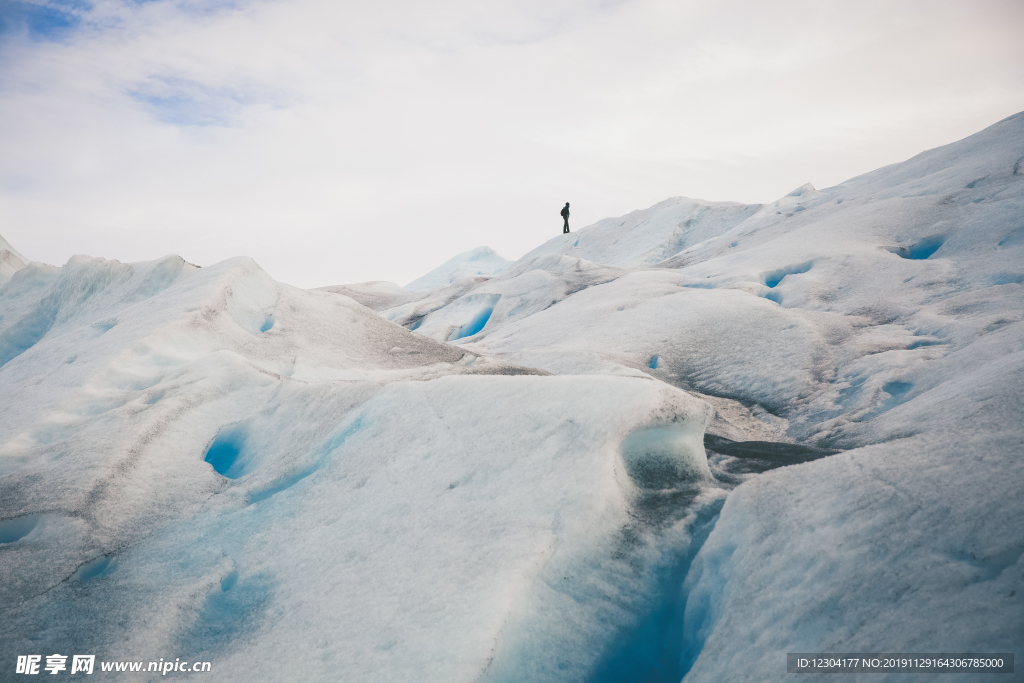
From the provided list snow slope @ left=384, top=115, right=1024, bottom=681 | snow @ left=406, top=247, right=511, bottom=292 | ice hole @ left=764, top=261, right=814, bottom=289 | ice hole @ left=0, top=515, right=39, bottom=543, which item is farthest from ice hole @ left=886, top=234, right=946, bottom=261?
snow @ left=406, top=247, right=511, bottom=292

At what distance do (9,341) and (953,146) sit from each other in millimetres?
24032

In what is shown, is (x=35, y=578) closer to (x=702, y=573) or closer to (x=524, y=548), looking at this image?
(x=524, y=548)

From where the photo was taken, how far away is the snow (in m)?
39.2

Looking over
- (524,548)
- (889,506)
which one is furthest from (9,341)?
(889,506)

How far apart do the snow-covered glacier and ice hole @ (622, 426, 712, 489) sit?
0.09 ft

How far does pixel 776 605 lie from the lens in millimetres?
2949

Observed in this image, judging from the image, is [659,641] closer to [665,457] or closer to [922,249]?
[665,457]

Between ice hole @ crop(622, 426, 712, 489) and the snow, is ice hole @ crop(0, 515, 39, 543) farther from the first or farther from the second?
the snow

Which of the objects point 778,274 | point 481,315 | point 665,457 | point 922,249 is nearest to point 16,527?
point 665,457

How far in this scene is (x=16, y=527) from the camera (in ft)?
14.2

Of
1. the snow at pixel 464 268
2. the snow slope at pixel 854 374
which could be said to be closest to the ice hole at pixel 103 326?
the snow slope at pixel 854 374

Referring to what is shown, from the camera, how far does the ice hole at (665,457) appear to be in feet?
14.5

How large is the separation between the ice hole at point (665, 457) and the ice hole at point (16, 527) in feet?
16.3

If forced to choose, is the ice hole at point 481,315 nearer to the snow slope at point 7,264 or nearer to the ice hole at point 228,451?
the ice hole at point 228,451
